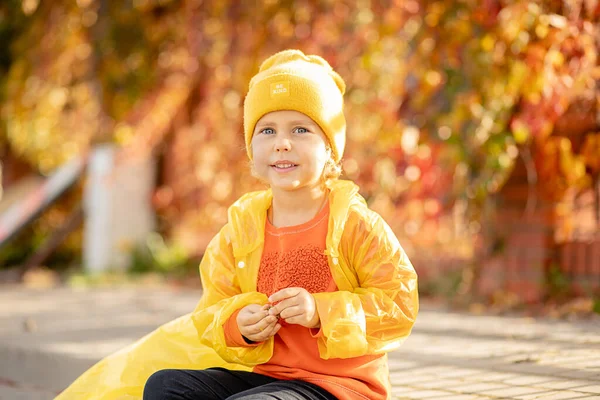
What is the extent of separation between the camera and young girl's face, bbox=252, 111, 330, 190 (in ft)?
6.98

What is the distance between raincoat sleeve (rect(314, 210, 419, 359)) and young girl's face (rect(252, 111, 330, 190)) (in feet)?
0.59

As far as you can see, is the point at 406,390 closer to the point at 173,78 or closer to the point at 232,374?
the point at 232,374

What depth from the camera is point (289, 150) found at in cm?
213

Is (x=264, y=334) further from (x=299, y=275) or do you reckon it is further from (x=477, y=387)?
(x=477, y=387)

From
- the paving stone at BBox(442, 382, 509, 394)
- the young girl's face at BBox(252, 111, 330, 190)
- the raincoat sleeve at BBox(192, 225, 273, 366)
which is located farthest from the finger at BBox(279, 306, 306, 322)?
the paving stone at BBox(442, 382, 509, 394)

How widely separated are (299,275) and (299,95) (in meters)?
0.51

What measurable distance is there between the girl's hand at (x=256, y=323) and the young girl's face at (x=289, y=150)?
0.35 meters

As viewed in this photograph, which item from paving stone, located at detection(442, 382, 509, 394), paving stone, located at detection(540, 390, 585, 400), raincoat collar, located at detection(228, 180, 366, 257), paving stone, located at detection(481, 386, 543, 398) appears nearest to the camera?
raincoat collar, located at detection(228, 180, 366, 257)

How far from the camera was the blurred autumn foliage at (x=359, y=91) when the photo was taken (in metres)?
4.40

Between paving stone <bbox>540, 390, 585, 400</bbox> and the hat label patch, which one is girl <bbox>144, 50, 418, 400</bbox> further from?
paving stone <bbox>540, 390, 585, 400</bbox>

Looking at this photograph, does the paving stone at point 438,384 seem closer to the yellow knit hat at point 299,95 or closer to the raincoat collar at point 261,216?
the raincoat collar at point 261,216

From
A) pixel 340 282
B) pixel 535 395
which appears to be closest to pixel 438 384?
pixel 535 395

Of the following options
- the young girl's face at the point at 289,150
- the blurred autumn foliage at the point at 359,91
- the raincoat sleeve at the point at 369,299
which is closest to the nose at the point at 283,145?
the young girl's face at the point at 289,150

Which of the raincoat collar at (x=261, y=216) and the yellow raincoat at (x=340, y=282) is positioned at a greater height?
the raincoat collar at (x=261, y=216)
